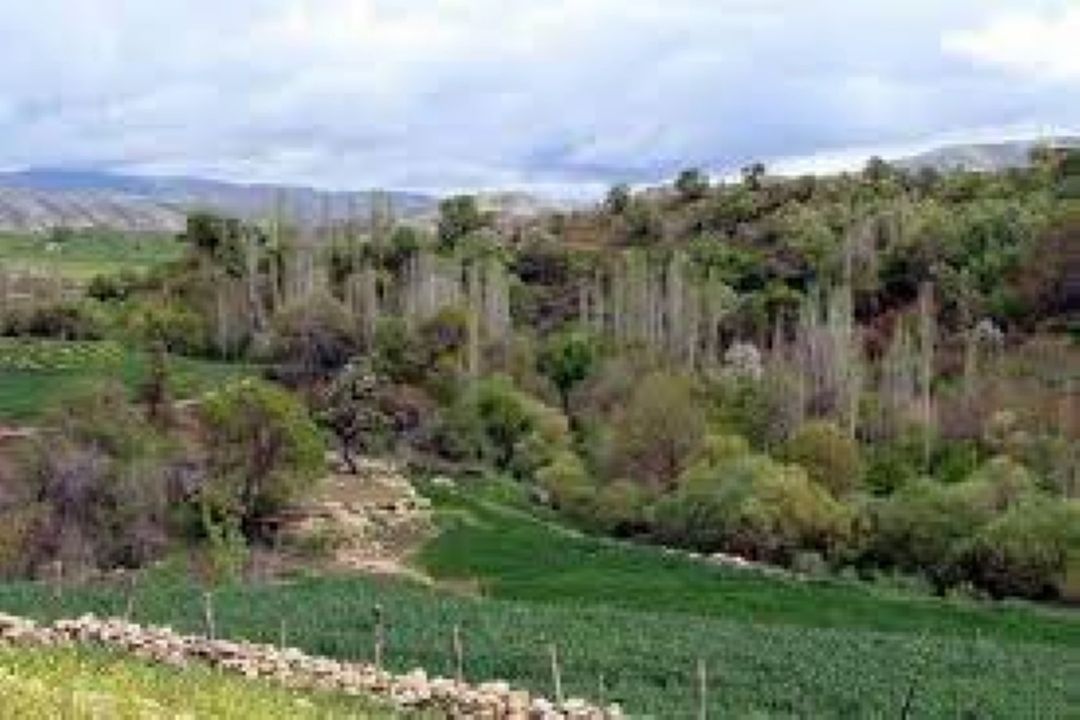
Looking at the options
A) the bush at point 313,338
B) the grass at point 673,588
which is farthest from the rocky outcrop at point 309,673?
the bush at point 313,338

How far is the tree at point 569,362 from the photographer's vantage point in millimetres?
137750

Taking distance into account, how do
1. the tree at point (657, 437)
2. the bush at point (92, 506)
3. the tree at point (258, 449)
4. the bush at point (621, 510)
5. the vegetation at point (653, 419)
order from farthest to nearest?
the tree at point (657, 437) < the bush at point (621, 510) < the tree at point (258, 449) < the bush at point (92, 506) < the vegetation at point (653, 419)

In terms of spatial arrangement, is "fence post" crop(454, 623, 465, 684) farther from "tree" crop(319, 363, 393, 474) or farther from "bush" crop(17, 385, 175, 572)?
"tree" crop(319, 363, 393, 474)

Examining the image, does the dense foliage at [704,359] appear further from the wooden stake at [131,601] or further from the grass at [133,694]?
the grass at [133,694]

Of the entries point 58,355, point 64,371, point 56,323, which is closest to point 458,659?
point 64,371

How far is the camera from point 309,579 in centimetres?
7256

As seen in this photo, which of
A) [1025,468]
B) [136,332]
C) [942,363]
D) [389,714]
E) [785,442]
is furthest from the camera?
[136,332]

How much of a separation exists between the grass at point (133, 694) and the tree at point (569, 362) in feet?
367

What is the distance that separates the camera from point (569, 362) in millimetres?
138500

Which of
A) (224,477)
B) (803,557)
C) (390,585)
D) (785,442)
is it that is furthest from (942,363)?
(390,585)

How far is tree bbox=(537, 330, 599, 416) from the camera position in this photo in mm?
137750

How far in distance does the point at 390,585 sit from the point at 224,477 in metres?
21.4

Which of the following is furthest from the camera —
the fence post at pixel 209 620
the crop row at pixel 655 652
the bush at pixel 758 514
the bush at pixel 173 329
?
the bush at pixel 173 329

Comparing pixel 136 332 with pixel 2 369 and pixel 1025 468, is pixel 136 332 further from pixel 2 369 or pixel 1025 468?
pixel 1025 468
